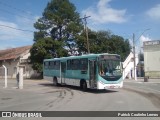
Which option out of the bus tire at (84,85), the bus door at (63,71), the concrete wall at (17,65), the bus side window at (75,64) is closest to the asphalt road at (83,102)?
the bus tire at (84,85)

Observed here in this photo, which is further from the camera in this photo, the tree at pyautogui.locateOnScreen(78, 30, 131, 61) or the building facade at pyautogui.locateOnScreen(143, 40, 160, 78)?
the tree at pyautogui.locateOnScreen(78, 30, 131, 61)

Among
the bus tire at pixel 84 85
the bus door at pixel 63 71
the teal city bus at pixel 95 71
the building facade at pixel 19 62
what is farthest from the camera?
the building facade at pixel 19 62

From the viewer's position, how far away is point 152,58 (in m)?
60.4

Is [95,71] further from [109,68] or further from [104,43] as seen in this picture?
[104,43]

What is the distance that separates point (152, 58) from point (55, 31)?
18.8 meters

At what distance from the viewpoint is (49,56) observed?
5738 cm

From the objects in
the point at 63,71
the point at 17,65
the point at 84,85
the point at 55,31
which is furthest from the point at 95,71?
the point at 17,65

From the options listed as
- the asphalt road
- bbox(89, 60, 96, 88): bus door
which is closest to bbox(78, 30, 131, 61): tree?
bbox(89, 60, 96, 88): bus door

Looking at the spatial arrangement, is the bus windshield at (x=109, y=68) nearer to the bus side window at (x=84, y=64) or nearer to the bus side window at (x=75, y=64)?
the bus side window at (x=84, y=64)

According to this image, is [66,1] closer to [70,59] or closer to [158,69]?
[158,69]

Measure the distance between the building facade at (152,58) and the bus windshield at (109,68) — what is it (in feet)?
122

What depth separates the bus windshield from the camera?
77.4 feet

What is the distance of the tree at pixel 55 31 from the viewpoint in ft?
189

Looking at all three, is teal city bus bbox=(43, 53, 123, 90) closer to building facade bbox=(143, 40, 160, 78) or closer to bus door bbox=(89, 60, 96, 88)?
bus door bbox=(89, 60, 96, 88)
